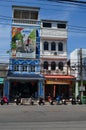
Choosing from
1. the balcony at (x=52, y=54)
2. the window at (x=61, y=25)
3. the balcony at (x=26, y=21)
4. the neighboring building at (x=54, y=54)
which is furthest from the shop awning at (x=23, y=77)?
the window at (x=61, y=25)

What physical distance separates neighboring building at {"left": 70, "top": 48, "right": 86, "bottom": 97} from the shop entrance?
6.21m

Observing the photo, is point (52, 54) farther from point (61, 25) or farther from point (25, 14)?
point (25, 14)

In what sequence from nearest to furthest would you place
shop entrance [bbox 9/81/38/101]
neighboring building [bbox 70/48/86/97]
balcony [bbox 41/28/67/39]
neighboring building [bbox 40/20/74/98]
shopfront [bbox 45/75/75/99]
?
shopfront [bbox 45/75/75/99] → shop entrance [bbox 9/81/38/101] → neighboring building [bbox 40/20/74/98] → balcony [bbox 41/28/67/39] → neighboring building [bbox 70/48/86/97]

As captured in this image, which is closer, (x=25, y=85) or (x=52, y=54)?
(x=25, y=85)

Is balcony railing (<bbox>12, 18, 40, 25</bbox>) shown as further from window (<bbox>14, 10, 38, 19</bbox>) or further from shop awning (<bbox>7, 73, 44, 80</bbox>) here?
shop awning (<bbox>7, 73, 44, 80</bbox>)

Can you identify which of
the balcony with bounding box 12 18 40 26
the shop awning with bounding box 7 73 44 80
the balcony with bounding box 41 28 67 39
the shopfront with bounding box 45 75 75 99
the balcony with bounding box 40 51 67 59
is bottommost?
the shopfront with bounding box 45 75 75 99

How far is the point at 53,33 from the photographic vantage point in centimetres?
5366

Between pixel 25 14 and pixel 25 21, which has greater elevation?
pixel 25 14

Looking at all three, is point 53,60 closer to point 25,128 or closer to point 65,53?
point 65,53

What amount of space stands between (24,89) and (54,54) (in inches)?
263

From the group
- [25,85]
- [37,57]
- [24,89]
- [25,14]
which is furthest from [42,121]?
[25,14]

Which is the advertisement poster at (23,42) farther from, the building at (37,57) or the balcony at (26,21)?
the balcony at (26,21)

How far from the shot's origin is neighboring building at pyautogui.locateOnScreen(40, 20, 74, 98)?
5322 centimetres

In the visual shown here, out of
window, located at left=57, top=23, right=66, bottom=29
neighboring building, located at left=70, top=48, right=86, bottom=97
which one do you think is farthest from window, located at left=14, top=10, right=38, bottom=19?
neighboring building, located at left=70, top=48, right=86, bottom=97
